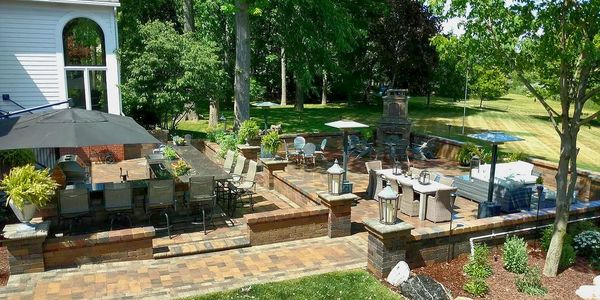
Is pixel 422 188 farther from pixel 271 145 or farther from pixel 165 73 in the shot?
pixel 165 73

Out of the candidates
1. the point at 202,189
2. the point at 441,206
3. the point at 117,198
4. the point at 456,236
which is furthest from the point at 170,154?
the point at 456,236

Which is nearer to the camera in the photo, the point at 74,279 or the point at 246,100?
the point at 74,279

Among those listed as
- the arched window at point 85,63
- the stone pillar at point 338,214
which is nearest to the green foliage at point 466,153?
the stone pillar at point 338,214

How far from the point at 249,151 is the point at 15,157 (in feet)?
22.1

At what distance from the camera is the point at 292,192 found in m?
11.0

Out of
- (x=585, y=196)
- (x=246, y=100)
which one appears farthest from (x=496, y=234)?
(x=246, y=100)

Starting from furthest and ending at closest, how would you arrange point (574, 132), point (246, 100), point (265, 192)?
point (246, 100), point (265, 192), point (574, 132)

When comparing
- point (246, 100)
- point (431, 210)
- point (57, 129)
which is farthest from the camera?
point (246, 100)

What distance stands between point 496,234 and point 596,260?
169 centimetres

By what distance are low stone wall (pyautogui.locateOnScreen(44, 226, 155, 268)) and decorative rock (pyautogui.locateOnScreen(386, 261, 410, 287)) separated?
382 centimetres

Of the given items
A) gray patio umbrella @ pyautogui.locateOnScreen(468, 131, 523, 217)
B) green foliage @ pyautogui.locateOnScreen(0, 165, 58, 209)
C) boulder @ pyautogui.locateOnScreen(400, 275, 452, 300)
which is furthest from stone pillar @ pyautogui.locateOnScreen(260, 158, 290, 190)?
boulder @ pyautogui.locateOnScreen(400, 275, 452, 300)

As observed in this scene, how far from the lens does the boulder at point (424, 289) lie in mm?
6352

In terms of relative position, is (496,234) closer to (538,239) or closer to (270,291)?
(538,239)

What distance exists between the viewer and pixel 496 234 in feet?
26.3
